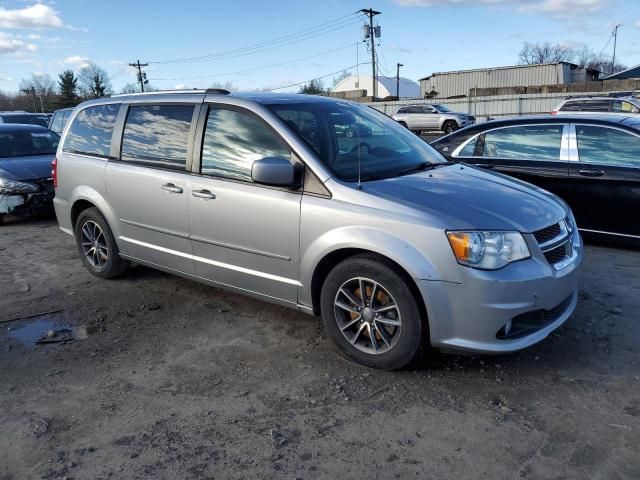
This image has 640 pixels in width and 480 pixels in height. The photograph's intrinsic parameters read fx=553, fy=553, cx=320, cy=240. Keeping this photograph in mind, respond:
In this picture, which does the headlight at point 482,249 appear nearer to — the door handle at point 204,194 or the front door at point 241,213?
the front door at point 241,213

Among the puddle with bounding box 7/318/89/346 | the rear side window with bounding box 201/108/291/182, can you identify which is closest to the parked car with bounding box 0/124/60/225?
the puddle with bounding box 7/318/89/346

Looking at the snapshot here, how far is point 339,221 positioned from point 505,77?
51.5 metres

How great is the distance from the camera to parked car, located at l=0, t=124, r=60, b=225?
8.56m

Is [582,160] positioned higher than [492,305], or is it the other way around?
[582,160]

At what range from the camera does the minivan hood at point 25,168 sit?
8680 millimetres

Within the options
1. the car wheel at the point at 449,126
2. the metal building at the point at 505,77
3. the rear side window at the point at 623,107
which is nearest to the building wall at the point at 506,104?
the car wheel at the point at 449,126

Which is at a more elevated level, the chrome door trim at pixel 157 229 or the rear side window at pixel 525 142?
the rear side window at pixel 525 142

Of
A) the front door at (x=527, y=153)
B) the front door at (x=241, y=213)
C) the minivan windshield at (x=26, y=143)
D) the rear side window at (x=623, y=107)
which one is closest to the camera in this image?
the front door at (x=241, y=213)

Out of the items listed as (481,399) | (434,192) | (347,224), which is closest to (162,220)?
(347,224)

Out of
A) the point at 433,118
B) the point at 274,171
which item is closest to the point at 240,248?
the point at 274,171

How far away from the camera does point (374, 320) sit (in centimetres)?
359

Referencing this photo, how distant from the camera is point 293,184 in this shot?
3826mm

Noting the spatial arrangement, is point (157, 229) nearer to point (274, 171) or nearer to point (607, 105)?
point (274, 171)

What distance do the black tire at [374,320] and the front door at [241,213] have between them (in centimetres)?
36
